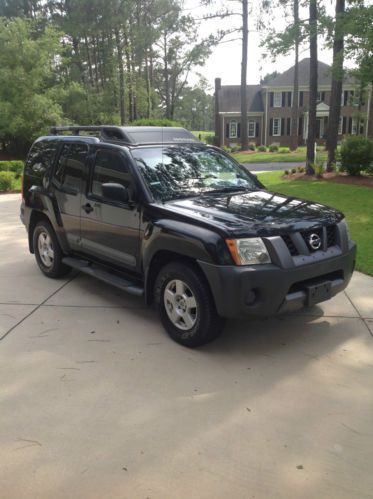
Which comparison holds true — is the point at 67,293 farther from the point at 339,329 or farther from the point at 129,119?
the point at 129,119

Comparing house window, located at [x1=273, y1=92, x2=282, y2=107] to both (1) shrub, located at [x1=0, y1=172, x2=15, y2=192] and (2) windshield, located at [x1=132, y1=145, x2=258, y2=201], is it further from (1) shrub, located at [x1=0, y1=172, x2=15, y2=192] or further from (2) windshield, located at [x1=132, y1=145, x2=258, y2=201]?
(2) windshield, located at [x1=132, y1=145, x2=258, y2=201]

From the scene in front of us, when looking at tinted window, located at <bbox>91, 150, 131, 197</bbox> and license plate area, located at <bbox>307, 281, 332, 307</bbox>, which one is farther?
tinted window, located at <bbox>91, 150, 131, 197</bbox>

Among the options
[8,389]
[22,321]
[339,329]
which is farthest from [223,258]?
[22,321]

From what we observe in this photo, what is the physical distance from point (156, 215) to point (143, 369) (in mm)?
1399

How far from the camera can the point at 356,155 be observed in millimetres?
15039

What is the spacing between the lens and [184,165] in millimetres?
4992

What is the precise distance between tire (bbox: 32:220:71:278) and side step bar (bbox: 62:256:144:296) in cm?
22

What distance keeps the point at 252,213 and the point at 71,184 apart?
2448mm

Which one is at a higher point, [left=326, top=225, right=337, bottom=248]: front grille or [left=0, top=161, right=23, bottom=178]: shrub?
[left=326, top=225, right=337, bottom=248]: front grille

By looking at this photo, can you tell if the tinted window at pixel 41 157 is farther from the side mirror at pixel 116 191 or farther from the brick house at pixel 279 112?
the brick house at pixel 279 112

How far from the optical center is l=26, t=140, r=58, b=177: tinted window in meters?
5.99

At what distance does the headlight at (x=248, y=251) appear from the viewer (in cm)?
367

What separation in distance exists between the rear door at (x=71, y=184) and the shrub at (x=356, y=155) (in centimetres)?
1178

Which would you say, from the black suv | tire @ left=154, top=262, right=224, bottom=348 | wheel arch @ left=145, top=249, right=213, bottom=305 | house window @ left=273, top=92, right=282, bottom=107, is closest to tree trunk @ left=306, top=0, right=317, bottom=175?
the black suv
